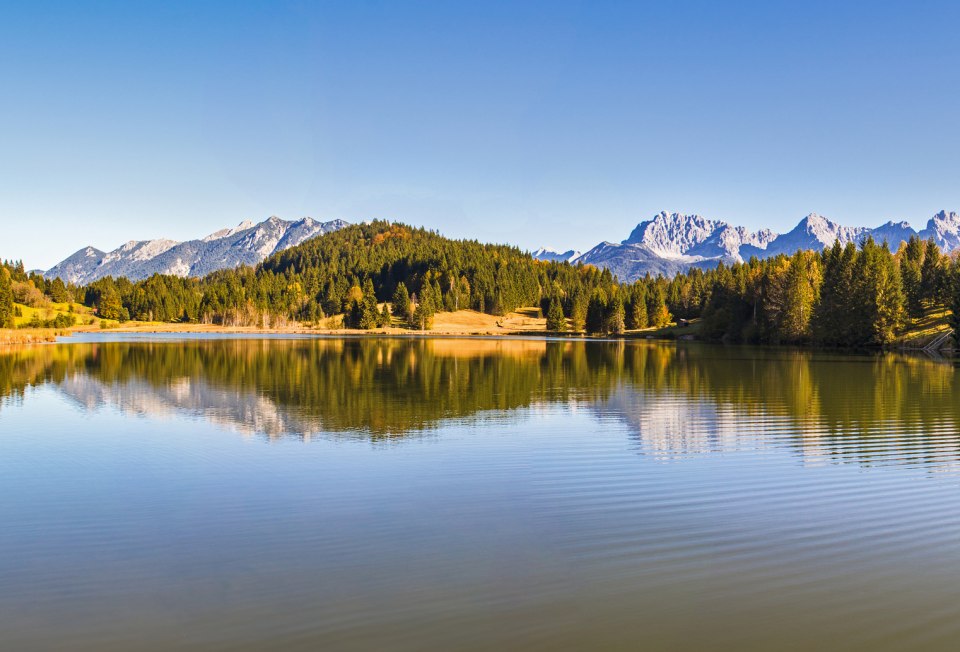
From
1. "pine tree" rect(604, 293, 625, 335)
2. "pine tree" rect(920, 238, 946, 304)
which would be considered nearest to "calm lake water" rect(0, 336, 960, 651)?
"pine tree" rect(920, 238, 946, 304)

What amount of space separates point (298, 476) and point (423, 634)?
956 cm

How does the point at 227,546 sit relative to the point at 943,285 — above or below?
below

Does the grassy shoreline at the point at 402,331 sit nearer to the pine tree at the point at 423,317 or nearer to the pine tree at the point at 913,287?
the pine tree at the point at 913,287

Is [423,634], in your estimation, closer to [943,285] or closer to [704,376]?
[704,376]

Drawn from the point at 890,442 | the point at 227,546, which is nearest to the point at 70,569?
the point at 227,546

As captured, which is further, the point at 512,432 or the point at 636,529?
the point at 512,432

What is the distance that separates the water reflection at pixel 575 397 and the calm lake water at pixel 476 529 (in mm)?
317

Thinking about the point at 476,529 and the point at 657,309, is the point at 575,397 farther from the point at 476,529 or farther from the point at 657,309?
the point at 657,309

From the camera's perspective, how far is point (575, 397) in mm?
35844

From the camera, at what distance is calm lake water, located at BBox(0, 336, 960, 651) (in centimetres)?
893

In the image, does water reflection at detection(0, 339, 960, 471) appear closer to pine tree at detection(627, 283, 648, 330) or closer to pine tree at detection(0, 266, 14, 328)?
pine tree at detection(0, 266, 14, 328)

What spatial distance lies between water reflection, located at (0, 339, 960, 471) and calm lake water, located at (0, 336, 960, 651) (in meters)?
0.32

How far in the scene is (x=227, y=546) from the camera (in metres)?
11.9

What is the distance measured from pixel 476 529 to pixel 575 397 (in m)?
23.4
